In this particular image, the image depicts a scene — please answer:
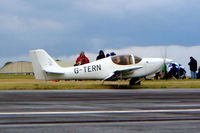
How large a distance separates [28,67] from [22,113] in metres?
69.7

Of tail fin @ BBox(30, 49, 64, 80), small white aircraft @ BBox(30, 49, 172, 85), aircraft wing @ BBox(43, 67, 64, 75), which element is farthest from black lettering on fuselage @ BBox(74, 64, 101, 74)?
tail fin @ BBox(30, 49, 64, 80)

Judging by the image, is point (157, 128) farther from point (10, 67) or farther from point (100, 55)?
point (10, 67)

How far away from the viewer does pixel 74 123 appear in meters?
5.73

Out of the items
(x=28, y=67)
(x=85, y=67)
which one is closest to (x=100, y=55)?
(x=85, y=67)

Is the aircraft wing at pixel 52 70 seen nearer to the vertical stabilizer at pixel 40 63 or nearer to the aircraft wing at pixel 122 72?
the vertical stabilizer at pixel 40 63

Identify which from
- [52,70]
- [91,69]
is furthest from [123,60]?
[52,70]

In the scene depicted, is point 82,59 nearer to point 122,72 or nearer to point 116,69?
point 116,69

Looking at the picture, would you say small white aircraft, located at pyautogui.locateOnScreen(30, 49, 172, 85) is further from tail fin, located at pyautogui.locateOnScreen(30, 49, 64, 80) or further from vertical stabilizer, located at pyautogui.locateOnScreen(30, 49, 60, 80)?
vertical stabilizer, located at pyautogui.locateOnScreen(30, 49, 60, 80)

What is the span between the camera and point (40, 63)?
23.2 meters

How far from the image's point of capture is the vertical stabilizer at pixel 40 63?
23094 millimetres

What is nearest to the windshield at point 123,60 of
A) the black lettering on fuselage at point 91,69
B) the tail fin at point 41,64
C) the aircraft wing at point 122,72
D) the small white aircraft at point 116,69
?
the small white aircraft at point 116,69

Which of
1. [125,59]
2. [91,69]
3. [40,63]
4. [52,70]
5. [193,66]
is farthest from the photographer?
[193,66]

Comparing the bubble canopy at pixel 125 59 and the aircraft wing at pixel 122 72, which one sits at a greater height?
the bubble canopy at pixel 125 59

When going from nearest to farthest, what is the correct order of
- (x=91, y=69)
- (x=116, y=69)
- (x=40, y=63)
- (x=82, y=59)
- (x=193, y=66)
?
(x=116, y=69) → (x=91, y=69) → (x=40, y=63) → (x=82, y=59) → (x=193, y=66)
